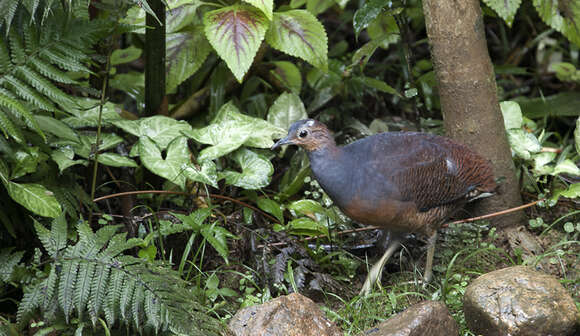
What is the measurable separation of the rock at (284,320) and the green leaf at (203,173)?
2.88ft

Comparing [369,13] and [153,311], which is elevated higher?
[369,13]

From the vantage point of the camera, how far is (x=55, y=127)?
3.50 meters

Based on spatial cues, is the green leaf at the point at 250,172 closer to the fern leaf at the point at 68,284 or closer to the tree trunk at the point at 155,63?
the tree trunk at the point at 155,63

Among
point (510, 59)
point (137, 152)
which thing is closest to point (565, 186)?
point (510, 59)

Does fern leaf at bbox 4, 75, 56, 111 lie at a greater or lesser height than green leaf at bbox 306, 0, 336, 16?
lesser

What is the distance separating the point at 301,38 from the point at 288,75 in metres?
0.82

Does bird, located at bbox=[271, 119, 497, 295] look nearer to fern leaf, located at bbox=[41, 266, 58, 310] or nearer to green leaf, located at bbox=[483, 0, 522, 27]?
green leaf, located at bbox=[483, 0, 522, 27]

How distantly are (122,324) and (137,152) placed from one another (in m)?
1.07

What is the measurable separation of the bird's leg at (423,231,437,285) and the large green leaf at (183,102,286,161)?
1.07 metres

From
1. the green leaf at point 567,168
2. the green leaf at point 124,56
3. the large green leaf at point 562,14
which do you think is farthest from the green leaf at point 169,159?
the large green leaf at point 562,14

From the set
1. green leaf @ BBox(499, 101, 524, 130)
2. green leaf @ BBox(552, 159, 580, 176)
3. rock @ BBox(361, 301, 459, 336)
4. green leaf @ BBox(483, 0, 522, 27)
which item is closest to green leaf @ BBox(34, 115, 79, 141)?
rock @ BBox(361, 301, 459, 336)

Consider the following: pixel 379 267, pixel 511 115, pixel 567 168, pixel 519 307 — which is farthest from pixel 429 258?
pixel 511 115

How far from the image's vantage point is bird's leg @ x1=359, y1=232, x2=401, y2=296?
3.54 metres

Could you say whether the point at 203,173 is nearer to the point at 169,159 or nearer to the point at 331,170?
the point at 169,159
